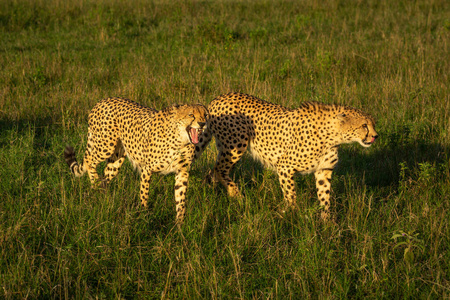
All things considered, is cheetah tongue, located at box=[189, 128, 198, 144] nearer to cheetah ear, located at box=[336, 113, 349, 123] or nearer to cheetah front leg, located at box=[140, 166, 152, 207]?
cheetah front leg, located at box=[140, 166, 152, 207]

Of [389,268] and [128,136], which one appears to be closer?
[389,268]

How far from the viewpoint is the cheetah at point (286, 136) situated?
12.2 feet

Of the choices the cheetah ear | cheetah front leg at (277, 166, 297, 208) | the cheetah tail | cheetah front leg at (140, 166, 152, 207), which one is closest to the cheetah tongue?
cheetah front leg at (140, 166, 152, 207)

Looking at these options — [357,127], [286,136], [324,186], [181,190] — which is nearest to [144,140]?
[181,190]

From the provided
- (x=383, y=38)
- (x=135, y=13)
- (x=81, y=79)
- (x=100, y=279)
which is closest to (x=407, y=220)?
(x=100, y=279)

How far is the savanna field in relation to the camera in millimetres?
2826

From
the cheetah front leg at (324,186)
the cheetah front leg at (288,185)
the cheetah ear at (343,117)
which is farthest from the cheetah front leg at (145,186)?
the cheetah ear at (343,117)

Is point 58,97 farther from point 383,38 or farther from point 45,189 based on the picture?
point 383,38

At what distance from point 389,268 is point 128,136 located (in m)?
2.15

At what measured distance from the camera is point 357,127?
143 inches

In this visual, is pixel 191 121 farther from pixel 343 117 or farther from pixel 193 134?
pixel 343 117

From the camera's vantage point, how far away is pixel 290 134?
3.97 m

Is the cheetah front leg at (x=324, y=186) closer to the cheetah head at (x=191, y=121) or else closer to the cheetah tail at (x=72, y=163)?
the cheetah head at (x=191, y=121)

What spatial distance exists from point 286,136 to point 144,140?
42.7 inches
